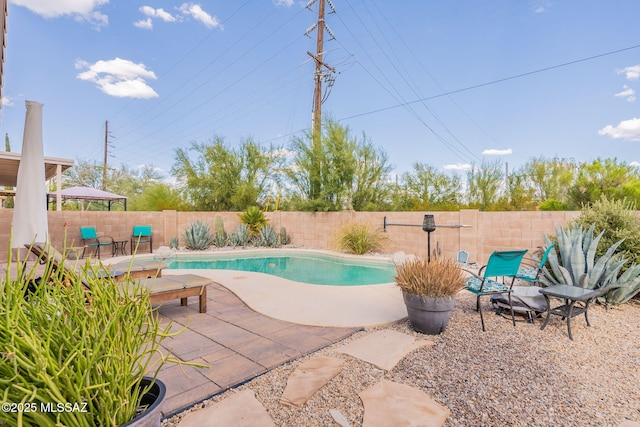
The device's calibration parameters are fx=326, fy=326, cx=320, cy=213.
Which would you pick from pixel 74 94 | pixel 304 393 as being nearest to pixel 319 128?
pixel 304 393

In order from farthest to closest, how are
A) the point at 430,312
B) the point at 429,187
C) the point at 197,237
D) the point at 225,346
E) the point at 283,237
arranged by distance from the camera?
the point at 429,187
the point at 283,237
the point at 197,237
the point at 430,312
the point at 225,346

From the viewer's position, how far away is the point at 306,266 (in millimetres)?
8656

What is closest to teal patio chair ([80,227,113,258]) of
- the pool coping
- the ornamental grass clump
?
the pool coping

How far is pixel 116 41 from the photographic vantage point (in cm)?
1434

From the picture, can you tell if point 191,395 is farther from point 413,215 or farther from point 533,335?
point 413,215

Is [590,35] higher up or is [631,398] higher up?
[590,35]

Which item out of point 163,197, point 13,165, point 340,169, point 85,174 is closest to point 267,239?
point 340,169

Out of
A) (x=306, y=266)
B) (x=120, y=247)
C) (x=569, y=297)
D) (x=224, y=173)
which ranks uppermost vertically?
(x=224, y=173)

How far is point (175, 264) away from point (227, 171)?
617cm

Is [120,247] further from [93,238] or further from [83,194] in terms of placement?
[83,194]

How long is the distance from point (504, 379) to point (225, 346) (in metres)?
2.14

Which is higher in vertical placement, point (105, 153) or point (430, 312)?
point (105, 153)

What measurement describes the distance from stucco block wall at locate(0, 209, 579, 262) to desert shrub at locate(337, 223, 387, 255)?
0.24 m

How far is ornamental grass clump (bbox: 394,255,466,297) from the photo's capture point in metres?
3.03
